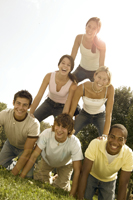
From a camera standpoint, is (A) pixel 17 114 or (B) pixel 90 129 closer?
(A) pixel 17 114

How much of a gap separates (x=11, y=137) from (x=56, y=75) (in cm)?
291

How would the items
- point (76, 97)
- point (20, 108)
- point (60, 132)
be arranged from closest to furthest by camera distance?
point (60, 132) → point (20, 108) → point (76, 97)

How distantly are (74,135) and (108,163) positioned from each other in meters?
1.58

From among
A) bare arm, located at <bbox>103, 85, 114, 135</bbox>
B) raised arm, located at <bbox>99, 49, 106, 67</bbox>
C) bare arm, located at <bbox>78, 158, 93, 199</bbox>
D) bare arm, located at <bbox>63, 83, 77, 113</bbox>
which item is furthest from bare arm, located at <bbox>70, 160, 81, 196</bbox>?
raised arm, located at <bbox>99, 49, 106, 67</bbox>

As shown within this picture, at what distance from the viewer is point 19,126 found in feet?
22.9

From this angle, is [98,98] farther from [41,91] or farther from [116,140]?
[41,91]

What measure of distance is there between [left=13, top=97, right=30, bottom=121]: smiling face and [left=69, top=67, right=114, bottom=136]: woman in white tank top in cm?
174

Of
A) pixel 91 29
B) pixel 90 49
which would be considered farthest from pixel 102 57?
pixel 91 29

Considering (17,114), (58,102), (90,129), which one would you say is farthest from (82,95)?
(90,129)

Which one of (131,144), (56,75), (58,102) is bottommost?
(131,144)

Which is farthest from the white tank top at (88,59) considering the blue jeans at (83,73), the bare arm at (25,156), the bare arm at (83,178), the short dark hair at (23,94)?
the bare arm at (83,178)

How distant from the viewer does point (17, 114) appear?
22.4ft

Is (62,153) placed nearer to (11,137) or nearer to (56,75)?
(11,137)

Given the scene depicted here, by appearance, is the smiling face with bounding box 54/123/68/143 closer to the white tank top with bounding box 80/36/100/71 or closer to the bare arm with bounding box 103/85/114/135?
the bare arm with bounding box 103/85/114/135
